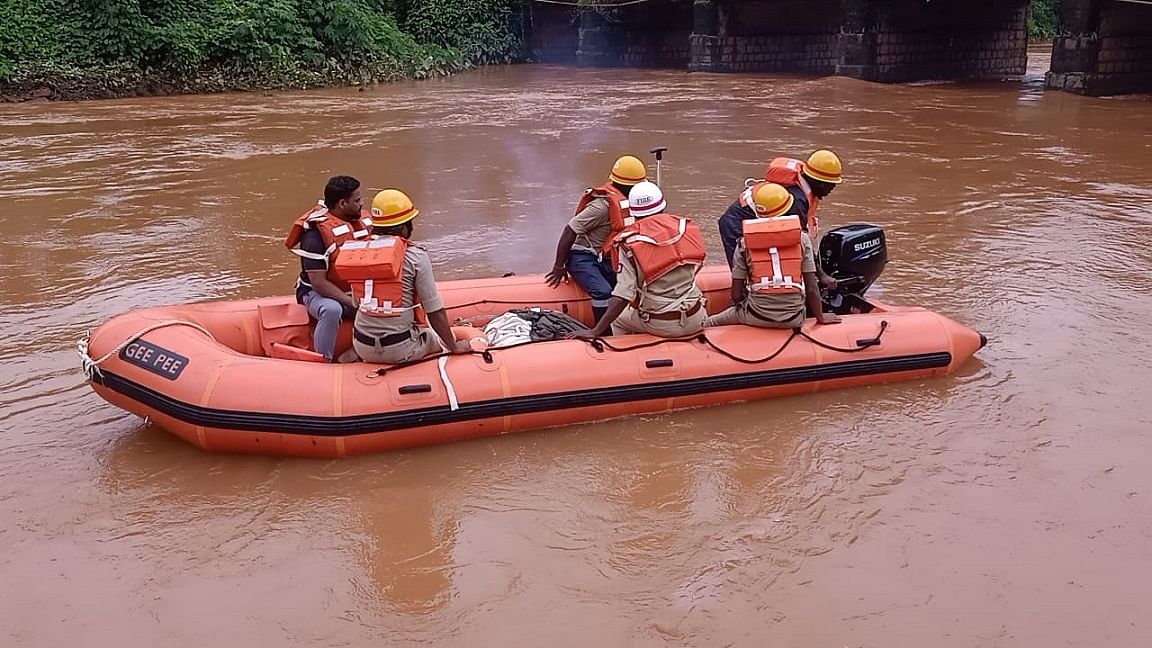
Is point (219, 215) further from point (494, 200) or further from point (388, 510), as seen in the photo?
point (388, 510)

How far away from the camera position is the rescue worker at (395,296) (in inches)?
167

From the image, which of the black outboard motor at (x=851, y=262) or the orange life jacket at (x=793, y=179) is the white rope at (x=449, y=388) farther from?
the black outboard motor at (x=851, y=262)

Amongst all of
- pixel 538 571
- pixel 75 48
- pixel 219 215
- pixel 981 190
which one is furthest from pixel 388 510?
pixel 75 48

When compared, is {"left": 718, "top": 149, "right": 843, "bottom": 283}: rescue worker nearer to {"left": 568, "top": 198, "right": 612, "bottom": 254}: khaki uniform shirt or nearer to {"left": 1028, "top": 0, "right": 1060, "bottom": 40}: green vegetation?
{"left": 568, "top": 198, "right": 612, "bottom": 254}: khaki uniform shirt

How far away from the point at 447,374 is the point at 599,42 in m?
24.5

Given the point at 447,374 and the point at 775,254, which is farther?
the point at 775,254

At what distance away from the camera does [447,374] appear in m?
4.38

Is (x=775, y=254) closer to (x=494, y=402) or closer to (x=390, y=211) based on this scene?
(x=494, y=402)

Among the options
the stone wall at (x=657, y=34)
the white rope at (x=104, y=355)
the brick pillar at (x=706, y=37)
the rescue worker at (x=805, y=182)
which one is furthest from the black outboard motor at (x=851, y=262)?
the stone wall at (x=657, y=34)

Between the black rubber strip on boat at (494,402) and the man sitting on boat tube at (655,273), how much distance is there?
325mm

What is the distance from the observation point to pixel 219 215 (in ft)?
29.7

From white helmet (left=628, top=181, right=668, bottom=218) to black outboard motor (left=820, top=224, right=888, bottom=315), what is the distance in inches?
50.4

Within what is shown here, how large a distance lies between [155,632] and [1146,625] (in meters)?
3.25

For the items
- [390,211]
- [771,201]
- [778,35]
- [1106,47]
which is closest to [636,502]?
[390,211]
